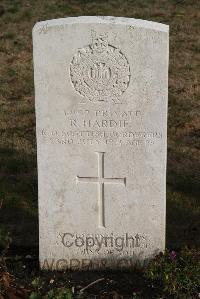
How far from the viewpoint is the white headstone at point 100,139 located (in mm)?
4738

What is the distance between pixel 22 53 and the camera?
11.9 m

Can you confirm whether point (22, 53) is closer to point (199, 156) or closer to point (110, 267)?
point (199, 156)

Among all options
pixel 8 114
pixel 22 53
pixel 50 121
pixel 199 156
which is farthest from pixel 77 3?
pixel 50 121

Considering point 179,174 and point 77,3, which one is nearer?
point 179,174

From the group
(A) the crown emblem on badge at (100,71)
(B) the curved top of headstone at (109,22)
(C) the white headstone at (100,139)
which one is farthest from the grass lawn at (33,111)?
(B) the curved top of headstone at (109,22)

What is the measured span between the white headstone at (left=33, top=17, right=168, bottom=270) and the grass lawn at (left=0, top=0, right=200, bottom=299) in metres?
0.66

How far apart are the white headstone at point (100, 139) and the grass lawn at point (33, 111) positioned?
0.66 meters

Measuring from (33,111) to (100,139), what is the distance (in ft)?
13.9

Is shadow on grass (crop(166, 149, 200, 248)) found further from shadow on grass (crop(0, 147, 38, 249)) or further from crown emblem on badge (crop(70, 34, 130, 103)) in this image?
crown emblem on badge (crop(70, 34, 130, 103))

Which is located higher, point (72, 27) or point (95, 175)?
point (72, 27)

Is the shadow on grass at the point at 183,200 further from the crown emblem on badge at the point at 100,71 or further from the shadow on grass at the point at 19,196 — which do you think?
the crown emblem on badge at the point at 100,71

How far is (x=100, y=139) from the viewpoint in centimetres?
500

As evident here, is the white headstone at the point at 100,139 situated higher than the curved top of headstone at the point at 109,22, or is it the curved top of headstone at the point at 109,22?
the curved top of headstone at the point at 109,22

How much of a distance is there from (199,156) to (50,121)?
3167 mm
